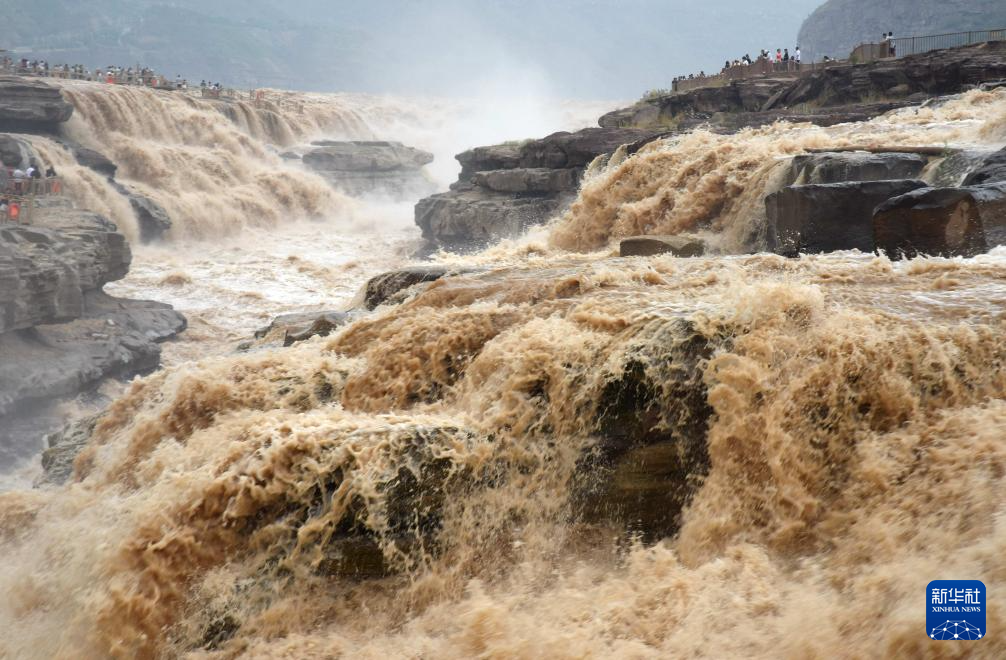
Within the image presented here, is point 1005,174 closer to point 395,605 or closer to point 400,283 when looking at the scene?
point 400,283

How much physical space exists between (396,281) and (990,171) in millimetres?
5240

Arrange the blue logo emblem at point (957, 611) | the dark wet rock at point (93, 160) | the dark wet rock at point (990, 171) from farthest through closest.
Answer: the dark wet rock at point (93, 160) < the dark wet rock at point (990, 171) < the blue logo emblem at point (957, 611)

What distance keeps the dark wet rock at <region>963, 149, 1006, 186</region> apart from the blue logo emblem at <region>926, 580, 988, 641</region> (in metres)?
5.18

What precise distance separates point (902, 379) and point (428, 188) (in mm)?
25323

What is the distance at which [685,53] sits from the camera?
132 meters

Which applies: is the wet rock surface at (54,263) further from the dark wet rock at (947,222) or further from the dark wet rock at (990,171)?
the dark wet rock at (990,171)

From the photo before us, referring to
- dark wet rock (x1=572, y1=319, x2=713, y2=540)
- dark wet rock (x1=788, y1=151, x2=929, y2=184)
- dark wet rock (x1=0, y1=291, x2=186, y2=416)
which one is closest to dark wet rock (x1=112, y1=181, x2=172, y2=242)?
dark wet rock (x1=0, y1=291, x2=186, y2=416)

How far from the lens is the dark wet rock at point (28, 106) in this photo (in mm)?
18875

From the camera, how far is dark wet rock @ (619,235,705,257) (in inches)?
314

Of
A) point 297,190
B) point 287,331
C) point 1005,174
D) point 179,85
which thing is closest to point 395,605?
point 287,331

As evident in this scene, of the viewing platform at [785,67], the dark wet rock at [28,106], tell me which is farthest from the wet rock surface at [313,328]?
the dark wet rock at [28,106]

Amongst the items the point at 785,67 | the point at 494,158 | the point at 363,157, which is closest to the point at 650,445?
the point at 494,158

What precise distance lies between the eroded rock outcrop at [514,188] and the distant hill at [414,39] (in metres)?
72.2

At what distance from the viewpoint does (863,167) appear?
8344 mm
